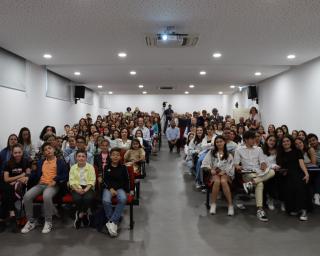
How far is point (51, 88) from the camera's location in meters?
9.11

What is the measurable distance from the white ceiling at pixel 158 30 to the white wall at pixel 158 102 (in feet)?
35.3

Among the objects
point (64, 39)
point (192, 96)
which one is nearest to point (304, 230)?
point (64, 39)

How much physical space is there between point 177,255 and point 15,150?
8.17 ft

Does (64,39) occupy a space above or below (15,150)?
above

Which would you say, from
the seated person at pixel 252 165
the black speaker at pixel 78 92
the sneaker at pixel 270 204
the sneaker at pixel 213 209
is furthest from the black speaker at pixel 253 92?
the sneaker at pixel 213 209

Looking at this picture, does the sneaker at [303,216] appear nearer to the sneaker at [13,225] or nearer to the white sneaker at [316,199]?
the white sneaker at [316,199]

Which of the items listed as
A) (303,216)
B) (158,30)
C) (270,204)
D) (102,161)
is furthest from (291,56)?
(102,161)

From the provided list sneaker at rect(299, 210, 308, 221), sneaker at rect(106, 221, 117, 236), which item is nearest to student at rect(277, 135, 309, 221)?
sneaker at rect(299, 210, 308, 221)

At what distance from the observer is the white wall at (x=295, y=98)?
7355mm

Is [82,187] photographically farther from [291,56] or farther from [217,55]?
[291,56]

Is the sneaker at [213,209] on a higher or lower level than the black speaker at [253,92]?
lower

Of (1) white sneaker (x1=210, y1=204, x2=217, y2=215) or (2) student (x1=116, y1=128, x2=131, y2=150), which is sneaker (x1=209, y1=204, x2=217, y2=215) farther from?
(2) student (x1=116, y1=128, x2=131, y2=150)

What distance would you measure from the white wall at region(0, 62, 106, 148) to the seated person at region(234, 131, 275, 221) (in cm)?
481

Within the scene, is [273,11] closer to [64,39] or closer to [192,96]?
[64,39]
